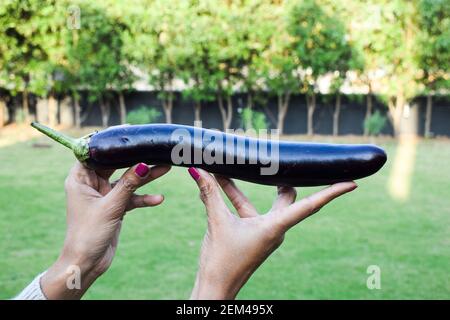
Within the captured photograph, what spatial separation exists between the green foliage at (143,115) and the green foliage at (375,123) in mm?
6801

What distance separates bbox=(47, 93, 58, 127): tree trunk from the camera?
1978 centimetres

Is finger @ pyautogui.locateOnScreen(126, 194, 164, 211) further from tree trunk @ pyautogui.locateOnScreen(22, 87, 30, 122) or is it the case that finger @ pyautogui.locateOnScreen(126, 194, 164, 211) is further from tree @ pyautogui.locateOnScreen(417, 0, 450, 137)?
tree trunk @ pyautogui.locateOnScreen(22, 87, 30, 122)

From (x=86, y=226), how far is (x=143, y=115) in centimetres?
1694

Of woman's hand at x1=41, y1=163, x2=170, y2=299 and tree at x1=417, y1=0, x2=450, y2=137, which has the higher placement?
tree at x1=417, y1=0, x2=450, y2=137

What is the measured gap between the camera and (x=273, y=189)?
9.89 metres

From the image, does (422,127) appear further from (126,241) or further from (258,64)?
(126,241)

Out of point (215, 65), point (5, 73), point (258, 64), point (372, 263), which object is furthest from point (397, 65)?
point (372, 263)

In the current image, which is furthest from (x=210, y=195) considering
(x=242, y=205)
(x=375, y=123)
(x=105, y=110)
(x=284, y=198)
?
(x=105, y=110)

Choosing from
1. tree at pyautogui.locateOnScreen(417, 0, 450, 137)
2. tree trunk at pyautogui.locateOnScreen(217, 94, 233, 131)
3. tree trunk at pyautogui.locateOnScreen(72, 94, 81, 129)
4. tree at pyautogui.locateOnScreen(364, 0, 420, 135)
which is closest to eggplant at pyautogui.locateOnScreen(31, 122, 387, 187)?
tree at pyautogui.locateOnScreen(364, 0, 420, 135)

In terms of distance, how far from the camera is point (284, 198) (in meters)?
1.90

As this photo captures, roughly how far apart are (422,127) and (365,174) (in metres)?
18.2

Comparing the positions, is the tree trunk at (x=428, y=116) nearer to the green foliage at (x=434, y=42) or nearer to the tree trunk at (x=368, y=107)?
the green foliage at (x=434, y=42)

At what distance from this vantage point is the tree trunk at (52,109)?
779 inches

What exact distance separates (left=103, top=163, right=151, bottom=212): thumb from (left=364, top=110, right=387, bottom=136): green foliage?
56.4 feet
